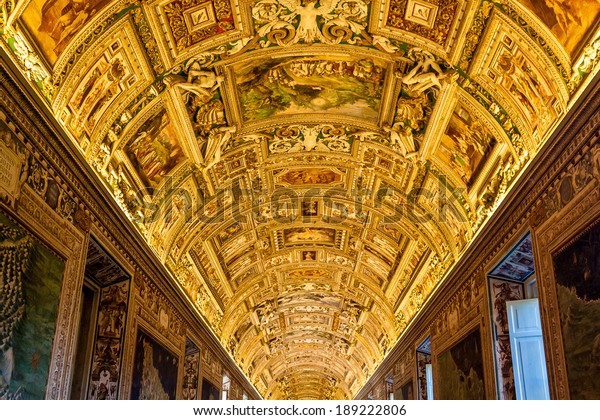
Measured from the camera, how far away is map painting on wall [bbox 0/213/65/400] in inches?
336

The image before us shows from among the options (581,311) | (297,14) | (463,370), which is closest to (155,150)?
(297,14)

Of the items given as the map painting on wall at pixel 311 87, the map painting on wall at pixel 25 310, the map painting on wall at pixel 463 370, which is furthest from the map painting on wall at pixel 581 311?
the map painting on wall at pixel 25 310

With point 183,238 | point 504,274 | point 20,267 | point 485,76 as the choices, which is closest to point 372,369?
point 183,238

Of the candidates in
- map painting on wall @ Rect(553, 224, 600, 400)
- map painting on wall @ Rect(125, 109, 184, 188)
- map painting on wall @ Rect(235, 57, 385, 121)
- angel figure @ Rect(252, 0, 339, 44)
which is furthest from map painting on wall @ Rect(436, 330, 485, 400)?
map painting on wall @ Rect(125, 109, 184, 188)

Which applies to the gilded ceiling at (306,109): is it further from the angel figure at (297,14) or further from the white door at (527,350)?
the white door at (527,350)

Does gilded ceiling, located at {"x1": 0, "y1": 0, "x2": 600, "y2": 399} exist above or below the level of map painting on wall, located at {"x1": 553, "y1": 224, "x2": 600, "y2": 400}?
above

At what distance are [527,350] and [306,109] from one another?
26.0 feet

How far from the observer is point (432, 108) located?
47.6 ft

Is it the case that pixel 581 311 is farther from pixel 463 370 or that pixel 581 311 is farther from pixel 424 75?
pixel 463 370

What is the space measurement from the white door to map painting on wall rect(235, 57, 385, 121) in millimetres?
5916

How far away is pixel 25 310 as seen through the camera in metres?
9.21

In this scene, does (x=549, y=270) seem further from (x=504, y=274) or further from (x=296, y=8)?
(x=296, y=8)

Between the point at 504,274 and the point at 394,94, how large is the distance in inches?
192

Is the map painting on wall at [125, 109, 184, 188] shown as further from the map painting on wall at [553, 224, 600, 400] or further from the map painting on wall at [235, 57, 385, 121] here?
the map painting on wall at [553, 224, 600, 400]
